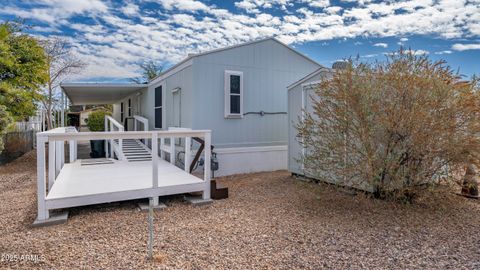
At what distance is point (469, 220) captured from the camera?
4367 millimetres

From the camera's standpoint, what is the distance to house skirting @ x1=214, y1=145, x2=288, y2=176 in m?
8.11

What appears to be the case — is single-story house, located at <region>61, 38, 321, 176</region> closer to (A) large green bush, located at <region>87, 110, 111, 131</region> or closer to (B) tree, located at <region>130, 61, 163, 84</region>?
(A) large green bush, located at <region>87, 110, 111, 131</region>

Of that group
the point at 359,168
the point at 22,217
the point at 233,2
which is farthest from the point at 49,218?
the point at 233,2

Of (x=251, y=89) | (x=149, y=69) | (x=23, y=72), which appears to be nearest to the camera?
(x=251, y=89)

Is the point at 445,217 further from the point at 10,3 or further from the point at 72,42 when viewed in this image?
the point at 72,42

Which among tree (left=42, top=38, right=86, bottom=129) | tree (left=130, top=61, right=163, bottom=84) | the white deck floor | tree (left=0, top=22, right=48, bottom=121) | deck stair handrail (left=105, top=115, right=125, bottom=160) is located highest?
tree (left=130, top=61, right=163, bottom=84)

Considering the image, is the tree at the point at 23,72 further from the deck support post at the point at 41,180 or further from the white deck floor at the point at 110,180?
the deck support post at the point at 41,180

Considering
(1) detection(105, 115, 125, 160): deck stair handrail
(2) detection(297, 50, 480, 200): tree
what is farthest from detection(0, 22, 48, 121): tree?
(2) detection(297, 50, 480, 200): tree

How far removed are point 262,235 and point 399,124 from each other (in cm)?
246

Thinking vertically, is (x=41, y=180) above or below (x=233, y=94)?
below

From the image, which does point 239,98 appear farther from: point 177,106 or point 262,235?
point 262,235

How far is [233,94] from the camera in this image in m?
8.12

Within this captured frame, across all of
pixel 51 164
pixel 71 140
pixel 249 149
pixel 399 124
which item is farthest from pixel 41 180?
pixel 249 149

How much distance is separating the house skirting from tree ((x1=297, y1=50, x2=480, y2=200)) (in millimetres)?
3772
